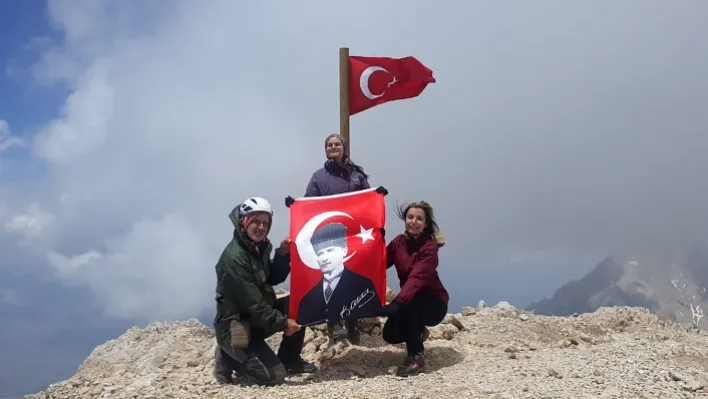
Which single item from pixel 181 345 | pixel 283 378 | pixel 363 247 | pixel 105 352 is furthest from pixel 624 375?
pixel 105 352

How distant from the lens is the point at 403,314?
7551mm

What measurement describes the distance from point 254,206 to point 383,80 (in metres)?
4.16

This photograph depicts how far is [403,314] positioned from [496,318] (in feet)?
12.1

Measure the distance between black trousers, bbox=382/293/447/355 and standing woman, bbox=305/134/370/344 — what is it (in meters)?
1.77

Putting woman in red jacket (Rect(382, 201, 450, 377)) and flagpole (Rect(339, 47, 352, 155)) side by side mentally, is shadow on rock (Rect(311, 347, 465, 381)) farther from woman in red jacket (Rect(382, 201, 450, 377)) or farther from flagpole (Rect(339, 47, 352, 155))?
flagpole (Rect(339, 47, 352, 155))

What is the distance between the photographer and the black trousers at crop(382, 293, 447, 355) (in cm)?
751

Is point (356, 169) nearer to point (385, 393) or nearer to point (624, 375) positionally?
point (385, 393)

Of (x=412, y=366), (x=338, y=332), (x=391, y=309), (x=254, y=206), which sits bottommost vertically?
(x=412, y=366)

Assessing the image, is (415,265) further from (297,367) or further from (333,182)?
(297,367)

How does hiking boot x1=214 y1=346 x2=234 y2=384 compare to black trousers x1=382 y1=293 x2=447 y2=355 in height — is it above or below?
below

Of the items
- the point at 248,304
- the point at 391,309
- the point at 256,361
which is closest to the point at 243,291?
the point at 248,304

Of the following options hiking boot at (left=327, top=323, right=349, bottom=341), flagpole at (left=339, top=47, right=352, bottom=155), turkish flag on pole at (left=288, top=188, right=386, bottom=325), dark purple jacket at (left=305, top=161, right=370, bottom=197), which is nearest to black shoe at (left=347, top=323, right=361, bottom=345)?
hiking boot at (left=327, top=323, right=349, bottom=341)

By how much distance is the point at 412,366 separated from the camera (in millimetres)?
7438

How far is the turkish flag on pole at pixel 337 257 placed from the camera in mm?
7359
